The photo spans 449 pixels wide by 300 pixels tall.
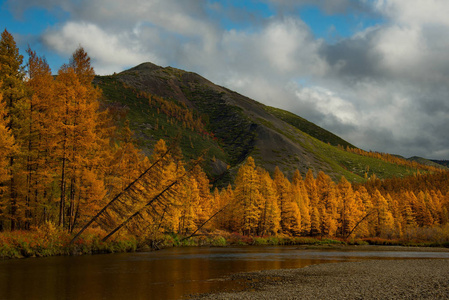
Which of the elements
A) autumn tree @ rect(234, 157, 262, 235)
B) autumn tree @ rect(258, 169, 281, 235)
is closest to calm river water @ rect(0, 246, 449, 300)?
autumn tree @ rect(234, 157, 262, 235)

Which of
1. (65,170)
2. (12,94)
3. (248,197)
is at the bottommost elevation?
(248,197)

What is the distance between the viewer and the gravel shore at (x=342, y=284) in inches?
595

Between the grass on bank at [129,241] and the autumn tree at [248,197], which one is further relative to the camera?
the autumn tree at [248,197]

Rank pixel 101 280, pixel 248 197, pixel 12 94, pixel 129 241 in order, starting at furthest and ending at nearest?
pixel 248 197 → pixel 129 241 → pixel 12 94 → pixel 101 280

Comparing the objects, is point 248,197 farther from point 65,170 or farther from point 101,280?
point 101,280

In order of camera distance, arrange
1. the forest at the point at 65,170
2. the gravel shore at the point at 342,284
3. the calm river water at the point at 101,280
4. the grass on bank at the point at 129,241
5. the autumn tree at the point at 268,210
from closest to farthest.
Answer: the gravel shore at the point at 342,284
the calm river water at the point at 101,280
the forest at the point at 65,170
the grass on bank at the point at 129,241
the autumn tree at the point at 268,210

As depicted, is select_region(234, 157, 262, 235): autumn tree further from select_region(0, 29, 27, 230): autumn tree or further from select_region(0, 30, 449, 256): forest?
select_region(0, 29, 27, 230): autumn tree

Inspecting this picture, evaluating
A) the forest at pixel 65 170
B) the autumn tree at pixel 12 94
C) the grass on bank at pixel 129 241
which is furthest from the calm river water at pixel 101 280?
the autumn tree at pixel 12 94

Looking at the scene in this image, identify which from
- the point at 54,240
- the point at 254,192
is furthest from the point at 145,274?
the point at 254,192

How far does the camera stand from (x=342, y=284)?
60.1 feet

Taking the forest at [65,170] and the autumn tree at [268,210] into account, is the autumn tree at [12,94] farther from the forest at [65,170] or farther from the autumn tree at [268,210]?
the autumn tree at [268,210]

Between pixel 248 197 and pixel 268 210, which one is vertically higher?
pixel 248 197

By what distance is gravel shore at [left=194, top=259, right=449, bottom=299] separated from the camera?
15117 millimetres

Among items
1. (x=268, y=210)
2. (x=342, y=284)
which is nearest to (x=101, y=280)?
(x=342, y=284)
